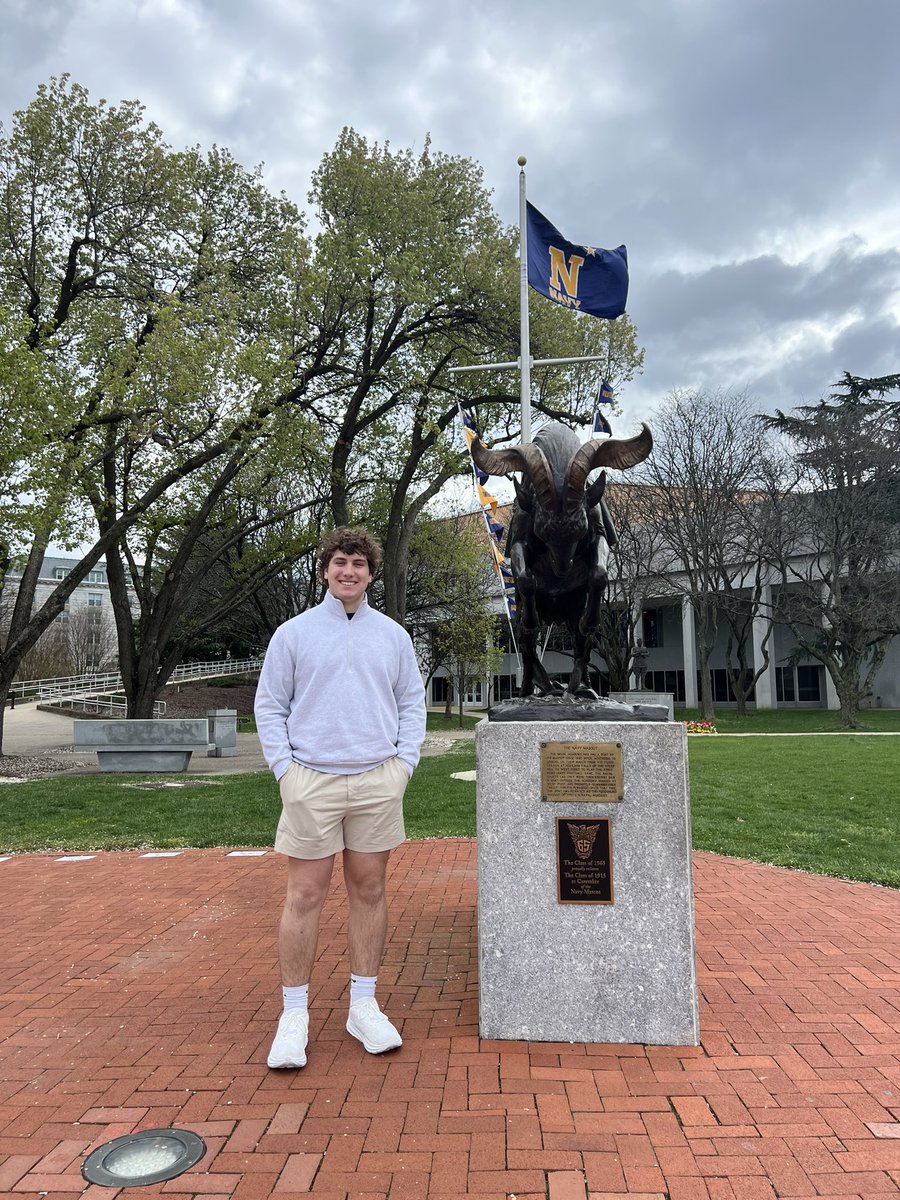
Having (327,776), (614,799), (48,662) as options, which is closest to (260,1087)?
(327,776)

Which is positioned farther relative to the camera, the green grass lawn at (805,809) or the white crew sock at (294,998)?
the green grass lawn at (805,809)

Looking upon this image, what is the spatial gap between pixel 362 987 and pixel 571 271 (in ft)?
38.7

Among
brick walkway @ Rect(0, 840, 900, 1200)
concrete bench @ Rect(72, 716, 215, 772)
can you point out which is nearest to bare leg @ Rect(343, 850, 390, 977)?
brick walkway @ Rect(0, 840, 900, 1200)

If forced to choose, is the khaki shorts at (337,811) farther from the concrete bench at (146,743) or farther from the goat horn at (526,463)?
the concrete bench at (146,743)

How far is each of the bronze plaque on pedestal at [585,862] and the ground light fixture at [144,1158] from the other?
1.78 metres

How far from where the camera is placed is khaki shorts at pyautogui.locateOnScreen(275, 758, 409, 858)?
135 inches

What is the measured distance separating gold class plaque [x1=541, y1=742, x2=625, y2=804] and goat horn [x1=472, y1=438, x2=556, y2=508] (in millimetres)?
1289

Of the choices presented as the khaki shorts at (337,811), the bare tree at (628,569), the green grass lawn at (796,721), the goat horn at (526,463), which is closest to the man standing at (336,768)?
the khaki shorts at (337,811)

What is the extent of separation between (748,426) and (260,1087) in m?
29.5

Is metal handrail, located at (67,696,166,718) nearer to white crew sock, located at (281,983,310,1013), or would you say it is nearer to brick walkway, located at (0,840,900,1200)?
brick walkway, located at (0,840,900,1200)

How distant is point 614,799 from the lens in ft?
12.4

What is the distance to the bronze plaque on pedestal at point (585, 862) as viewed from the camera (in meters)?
3.77

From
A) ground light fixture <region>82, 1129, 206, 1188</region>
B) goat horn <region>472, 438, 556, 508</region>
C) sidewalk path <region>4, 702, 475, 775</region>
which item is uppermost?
goat horn <region>472, 438, 556, 508</region>

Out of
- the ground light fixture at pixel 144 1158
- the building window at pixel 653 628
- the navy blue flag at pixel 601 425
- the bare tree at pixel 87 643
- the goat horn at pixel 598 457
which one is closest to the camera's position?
the ground light fixture at pixel 144 1158
